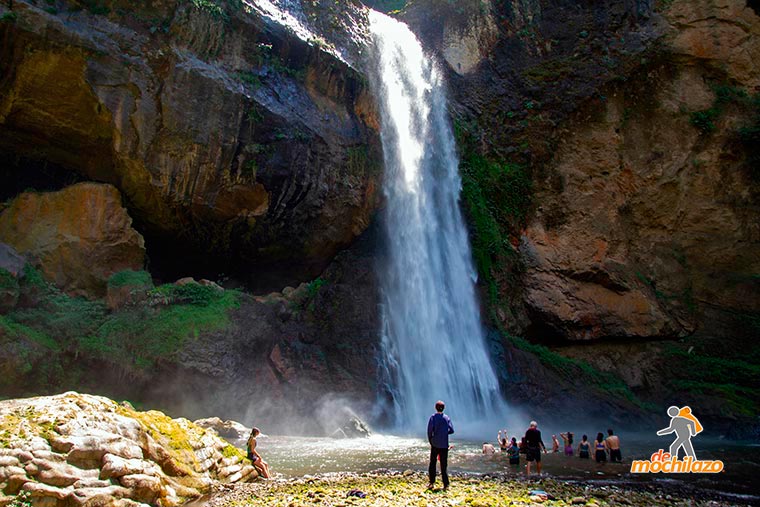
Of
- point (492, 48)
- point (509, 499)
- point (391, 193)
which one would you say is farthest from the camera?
point (492, 48)

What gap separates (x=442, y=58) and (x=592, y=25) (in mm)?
7048

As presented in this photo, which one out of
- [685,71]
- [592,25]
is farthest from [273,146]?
[685,71]

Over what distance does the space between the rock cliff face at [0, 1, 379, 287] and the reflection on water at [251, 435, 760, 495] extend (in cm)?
712

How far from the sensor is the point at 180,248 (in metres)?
16.2

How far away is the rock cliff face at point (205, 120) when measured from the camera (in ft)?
42.7

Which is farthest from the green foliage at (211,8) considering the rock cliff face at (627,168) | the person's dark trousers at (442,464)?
the person's dark trousers at (442,464)

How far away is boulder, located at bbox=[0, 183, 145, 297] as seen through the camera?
43.4 feet

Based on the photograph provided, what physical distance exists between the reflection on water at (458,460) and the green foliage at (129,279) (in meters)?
5.54

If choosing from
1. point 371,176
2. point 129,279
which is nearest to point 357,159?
point 371,176

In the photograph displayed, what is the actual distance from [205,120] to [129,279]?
4.83 meters

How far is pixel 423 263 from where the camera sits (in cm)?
1777

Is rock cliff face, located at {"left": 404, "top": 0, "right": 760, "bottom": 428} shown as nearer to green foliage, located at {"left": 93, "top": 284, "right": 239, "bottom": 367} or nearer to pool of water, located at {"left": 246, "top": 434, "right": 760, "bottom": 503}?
pool of water, located at {"left": 246, "top": 434, "right": 760, "bottom": 503}

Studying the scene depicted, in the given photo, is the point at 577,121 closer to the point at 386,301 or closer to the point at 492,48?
the point at 492,48

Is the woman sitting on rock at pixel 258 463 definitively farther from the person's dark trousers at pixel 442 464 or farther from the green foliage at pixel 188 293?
the green foliage at pixel 188 293
